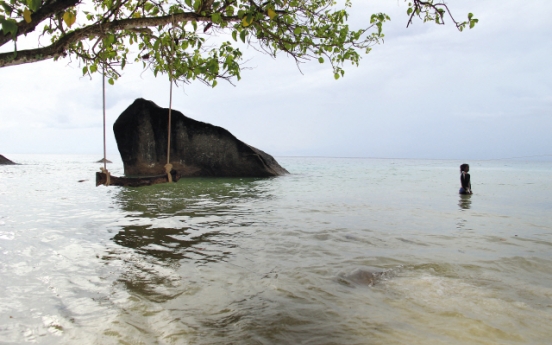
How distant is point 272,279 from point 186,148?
51.8 ft

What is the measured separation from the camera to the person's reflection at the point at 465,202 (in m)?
9.32

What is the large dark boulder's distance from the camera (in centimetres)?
1852

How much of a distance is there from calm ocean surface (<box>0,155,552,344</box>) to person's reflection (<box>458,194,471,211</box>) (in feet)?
5.78

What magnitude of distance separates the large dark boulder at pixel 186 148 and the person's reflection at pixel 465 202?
964cm

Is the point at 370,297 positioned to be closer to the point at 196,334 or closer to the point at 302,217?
the point at 196,334

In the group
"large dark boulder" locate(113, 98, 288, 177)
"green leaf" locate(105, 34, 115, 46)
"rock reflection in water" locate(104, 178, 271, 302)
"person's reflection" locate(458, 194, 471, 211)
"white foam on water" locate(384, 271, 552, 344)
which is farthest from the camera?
"large dark boulder" locate(113, 98, 288, 177)

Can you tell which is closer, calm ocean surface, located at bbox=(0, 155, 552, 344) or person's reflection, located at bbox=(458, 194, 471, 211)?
calm ocean surface, located at bbox=(0, 155, 552, 344)

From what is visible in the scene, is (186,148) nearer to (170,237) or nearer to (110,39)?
(170,237)

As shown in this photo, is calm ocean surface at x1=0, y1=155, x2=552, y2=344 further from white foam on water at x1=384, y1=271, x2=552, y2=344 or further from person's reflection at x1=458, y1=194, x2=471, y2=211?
person's reflection at x1=458, y1=194, x2=471, y2=211

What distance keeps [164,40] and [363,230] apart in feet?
15.5

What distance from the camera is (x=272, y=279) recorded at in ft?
12.4

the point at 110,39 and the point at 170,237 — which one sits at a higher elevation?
the point at 110,39

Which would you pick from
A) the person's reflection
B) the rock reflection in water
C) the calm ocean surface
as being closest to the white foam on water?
the calm ocean surface

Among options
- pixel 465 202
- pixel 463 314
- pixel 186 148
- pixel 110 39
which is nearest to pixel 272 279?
pixel 463 314
